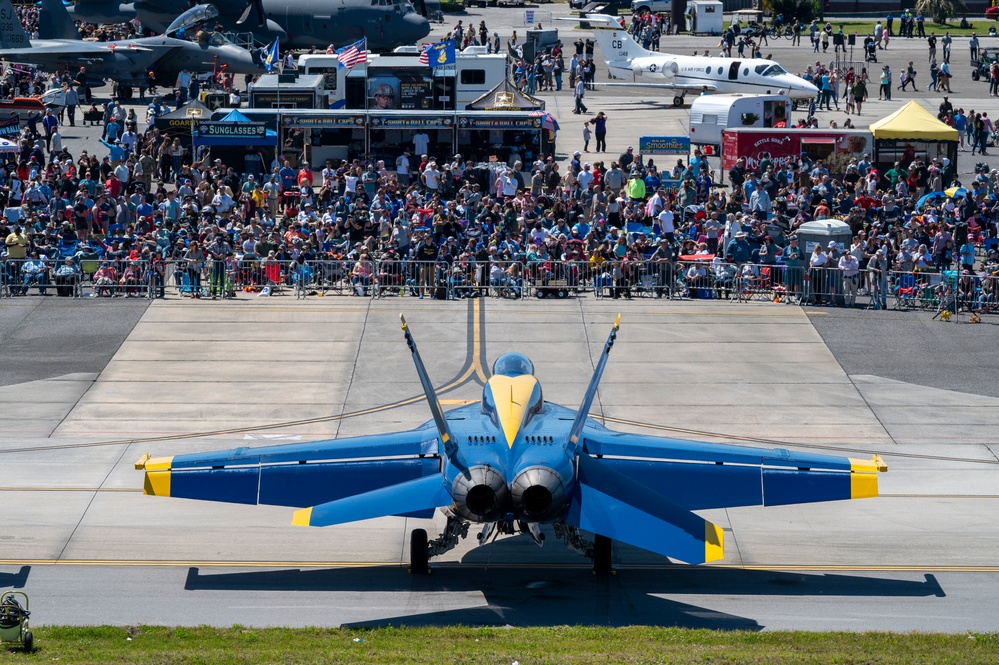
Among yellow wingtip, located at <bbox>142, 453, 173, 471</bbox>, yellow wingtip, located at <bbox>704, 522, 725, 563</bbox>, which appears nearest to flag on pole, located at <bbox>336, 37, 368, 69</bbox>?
yellow wingtip, located at <bbox>142, 453, 173, 471</bbox>

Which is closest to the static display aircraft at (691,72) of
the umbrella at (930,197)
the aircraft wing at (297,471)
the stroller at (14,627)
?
the umbrella at (930,197)

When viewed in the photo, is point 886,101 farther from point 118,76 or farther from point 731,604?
point 731,604

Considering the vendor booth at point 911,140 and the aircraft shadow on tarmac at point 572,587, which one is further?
the vendor booth at point 911,140

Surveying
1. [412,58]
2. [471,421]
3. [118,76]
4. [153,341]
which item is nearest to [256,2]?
[118,76]

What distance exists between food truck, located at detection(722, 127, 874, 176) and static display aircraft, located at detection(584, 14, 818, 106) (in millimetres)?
11838

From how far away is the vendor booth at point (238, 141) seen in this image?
136ft

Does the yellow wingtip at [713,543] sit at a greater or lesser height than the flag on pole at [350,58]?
lesser

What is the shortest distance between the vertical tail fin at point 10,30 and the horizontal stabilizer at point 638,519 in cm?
4516

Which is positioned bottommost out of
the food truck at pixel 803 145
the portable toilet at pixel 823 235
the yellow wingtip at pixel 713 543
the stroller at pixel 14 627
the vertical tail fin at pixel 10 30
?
the stroller at pixel 14 627

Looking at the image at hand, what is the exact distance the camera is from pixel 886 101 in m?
59.0

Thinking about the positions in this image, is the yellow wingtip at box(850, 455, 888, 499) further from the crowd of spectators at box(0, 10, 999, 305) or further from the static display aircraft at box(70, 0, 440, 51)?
the static display aircraft at box(70, 0, 440, 51)

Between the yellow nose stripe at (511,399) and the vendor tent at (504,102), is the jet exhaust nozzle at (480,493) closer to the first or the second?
the yellow nose stripe at (511,399)

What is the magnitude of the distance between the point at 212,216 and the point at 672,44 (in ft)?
153

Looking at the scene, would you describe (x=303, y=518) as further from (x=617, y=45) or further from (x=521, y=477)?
(x=617, y=45)
